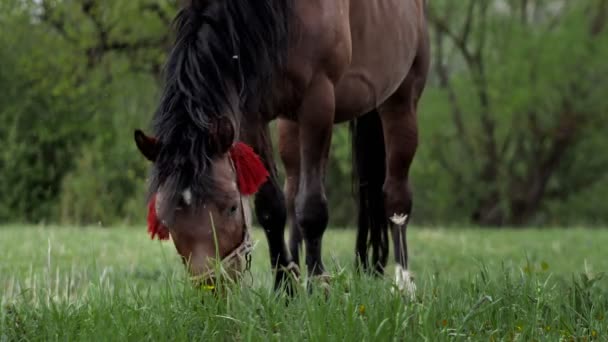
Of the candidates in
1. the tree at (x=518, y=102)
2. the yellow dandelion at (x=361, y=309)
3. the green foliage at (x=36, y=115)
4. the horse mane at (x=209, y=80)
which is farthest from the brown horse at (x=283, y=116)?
the tree at (x=518, y=102)

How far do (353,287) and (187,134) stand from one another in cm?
95

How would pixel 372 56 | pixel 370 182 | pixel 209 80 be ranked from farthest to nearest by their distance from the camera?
pixel 370 182, pixel 372 56, pixel 209 80

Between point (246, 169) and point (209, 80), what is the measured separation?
17.2 inches

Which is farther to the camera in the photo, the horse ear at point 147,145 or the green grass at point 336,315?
the horse ear at point 147,145

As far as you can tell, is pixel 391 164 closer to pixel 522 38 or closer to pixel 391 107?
pixel 391 107

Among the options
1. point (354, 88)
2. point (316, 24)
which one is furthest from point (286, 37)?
point (354, 88)

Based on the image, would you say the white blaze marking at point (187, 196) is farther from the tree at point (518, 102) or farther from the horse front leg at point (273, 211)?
the tree at point (518, 102)

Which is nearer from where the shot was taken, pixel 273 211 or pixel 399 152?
pixel 273 211

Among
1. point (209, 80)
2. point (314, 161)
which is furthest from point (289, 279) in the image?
point (209, 80)

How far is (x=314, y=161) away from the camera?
15.7ft

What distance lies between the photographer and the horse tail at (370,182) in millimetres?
6445

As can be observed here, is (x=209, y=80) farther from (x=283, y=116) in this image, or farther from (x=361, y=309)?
(x=361, y=309)

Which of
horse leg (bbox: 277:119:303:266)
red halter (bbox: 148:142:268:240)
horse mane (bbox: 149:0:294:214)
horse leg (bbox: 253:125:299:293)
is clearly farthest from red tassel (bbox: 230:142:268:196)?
horse leg (bbox: 277:119:303:266)

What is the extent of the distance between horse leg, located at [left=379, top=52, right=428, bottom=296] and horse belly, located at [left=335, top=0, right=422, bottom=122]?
487 mm
